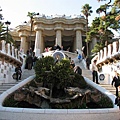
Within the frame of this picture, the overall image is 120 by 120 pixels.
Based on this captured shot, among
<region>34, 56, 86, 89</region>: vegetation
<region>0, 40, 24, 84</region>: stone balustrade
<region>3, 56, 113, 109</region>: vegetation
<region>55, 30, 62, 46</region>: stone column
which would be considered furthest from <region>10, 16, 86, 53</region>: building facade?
<region>3, 56, 113, 109</region>: vegetation

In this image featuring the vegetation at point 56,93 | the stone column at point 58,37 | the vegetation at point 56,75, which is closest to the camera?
the vegetation at point 56,93

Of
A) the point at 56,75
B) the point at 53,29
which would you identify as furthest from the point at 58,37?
the point at 56,75

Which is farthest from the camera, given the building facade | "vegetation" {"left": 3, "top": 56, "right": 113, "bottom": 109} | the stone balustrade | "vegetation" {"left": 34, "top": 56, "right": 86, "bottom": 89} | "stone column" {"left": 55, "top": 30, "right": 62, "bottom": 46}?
the building facade

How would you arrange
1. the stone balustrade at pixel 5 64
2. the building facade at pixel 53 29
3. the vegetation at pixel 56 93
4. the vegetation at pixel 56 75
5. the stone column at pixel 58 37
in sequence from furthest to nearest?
the building facade at pixel 53 29 → the stone column at pixel 58 37 → the stone balustrade at pixel 5 64 → the vegetation at pixel 56 75 → the vegetation at pixel 56 93

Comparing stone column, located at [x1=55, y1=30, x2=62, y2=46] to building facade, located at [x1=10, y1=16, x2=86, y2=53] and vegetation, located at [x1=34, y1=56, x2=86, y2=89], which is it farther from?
vegetation, located at [x1=34, y1=56, x2=86, y2=89]

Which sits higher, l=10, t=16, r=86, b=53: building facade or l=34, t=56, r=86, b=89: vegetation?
l=10, t=16, r=86, b=53: building facade

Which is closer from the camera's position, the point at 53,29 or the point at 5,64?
the point at 5,64

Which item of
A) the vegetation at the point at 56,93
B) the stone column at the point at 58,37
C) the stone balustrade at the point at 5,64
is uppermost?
the stone column at the point at 58,37

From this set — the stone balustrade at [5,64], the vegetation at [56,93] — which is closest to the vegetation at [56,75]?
the vegetation at [56,93]

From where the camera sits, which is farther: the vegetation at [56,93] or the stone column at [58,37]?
the stone column at [58,37]

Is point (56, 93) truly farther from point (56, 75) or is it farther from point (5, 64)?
point (5, 64)

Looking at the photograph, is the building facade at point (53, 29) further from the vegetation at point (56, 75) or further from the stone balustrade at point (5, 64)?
the vegetation at point (56, 75)

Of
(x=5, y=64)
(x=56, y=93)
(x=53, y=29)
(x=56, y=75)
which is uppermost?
(x=53, y=29)

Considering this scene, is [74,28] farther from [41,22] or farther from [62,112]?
[62,112]
